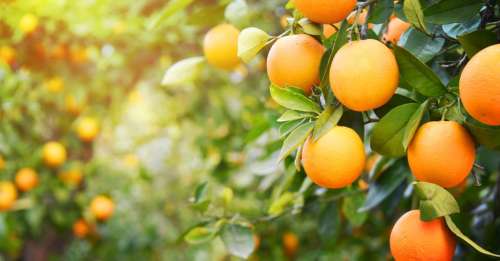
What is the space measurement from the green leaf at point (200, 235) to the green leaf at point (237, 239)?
0.02 m

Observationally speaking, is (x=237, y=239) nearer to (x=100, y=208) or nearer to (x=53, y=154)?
(x=53, y=154)

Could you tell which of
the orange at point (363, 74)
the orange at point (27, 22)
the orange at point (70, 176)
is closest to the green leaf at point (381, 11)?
the orange at point (363, 74)

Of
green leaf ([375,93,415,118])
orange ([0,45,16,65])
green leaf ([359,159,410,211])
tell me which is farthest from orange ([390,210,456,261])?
orange ([0,45,16,65])

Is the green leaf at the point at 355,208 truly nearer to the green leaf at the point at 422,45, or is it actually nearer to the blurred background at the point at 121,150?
the blurred background at the point at 121,150

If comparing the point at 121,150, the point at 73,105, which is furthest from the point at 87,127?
the point at 121,150

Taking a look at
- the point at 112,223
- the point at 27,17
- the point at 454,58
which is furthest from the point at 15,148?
the point at 454,58

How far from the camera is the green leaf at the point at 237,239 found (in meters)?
0.87

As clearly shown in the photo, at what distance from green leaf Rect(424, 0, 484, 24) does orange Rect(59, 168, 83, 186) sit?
1722mm

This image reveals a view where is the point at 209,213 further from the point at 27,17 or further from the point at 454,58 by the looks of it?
the point at 27,17

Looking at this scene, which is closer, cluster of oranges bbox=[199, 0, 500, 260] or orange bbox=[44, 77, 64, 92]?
cluster of oranges bbox=[199, 0, 500, 260]

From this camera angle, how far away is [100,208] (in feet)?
7.18

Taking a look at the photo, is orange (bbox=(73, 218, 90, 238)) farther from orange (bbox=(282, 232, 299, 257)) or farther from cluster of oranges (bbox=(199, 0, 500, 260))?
cluster of oranges (bbox=(199, 0, 500, 260))

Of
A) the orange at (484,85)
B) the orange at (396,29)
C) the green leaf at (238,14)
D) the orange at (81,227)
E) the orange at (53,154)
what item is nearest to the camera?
the orange at (484,85)

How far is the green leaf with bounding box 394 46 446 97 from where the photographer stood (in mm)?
563
